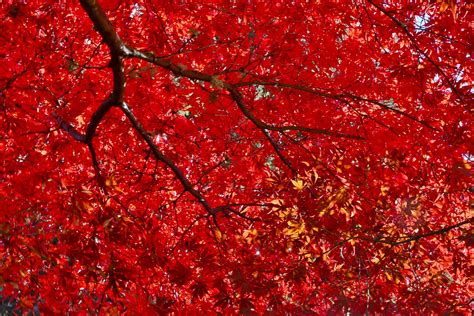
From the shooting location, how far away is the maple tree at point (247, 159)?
4.81m

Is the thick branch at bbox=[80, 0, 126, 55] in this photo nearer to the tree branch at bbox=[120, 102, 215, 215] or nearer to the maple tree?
the maple tree

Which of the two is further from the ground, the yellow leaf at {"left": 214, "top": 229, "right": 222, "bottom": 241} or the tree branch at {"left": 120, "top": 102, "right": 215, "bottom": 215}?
the tree branch at {"left": 120, "top": 102, "right": 215, "bottom": 215}

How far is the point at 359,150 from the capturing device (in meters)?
6.19

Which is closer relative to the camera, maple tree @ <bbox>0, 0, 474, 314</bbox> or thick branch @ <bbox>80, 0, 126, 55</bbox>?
thick branch @ <bbox>80, 0, 126, 55</bbox>

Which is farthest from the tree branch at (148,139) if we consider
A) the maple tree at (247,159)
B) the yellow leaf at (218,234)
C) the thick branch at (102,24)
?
the thick branch at (102,24)

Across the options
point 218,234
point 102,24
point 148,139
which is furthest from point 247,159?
point 102,24

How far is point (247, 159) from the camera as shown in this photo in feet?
25.2

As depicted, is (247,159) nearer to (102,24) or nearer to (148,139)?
(148,139)

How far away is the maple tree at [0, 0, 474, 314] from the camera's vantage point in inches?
189

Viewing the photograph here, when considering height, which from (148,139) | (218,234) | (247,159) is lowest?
(218,234)

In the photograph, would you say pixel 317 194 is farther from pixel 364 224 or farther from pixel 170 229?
pixel 170 229

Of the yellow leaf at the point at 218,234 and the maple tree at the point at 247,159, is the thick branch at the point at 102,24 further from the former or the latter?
the yellow leaf at the point at 218,234

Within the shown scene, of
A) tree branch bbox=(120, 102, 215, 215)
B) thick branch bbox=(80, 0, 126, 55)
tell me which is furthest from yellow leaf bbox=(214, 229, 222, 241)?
thick branch bbox=(80, 0, 126, 55)

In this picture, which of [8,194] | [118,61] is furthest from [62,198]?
[118,61]
